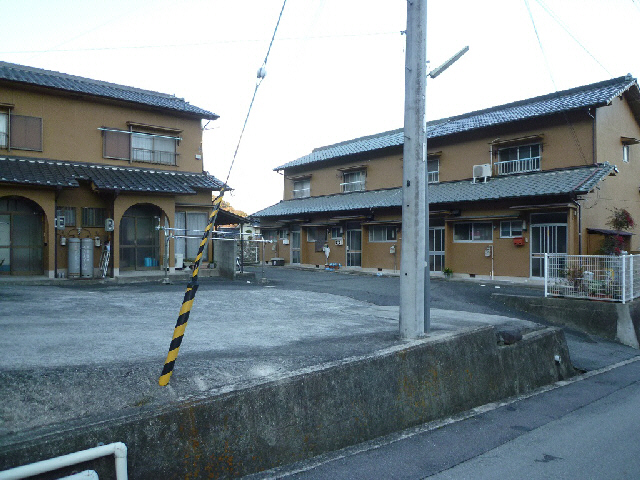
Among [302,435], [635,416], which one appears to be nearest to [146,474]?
[302,435]

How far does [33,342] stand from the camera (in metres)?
5.50

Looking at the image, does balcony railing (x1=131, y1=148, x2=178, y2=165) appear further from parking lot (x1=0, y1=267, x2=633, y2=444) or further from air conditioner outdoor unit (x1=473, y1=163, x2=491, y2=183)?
air conditioner outdoor unit (x1=473, y1=163, x2=491, y2=183)

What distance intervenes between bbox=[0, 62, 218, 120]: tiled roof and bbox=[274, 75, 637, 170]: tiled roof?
9743mm

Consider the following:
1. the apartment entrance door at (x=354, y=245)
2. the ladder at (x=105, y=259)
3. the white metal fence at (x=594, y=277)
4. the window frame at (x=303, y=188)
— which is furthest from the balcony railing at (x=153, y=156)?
the white metal fence at (x=594, y=277)

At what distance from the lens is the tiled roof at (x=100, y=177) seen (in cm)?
1385

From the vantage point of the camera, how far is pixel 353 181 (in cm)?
2609

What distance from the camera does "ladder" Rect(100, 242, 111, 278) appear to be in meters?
15.5

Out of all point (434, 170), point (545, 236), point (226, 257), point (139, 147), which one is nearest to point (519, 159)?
point (545, 236)

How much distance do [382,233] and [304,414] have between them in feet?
61.5

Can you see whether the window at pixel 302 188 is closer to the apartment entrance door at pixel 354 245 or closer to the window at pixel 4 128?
the apartment entrance door at pixel 354 245

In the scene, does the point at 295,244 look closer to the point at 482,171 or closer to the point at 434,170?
the point at 434,170

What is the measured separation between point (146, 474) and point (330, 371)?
2.04 metres

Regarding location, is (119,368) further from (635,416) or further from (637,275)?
(637,275)

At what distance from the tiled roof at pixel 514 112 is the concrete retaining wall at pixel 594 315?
25.8 feet
